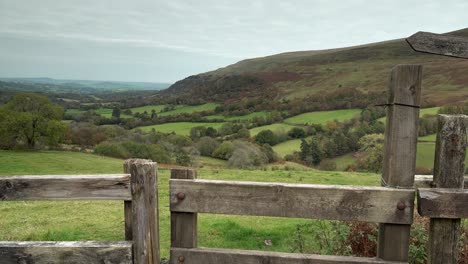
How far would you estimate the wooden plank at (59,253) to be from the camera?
13.0 feet

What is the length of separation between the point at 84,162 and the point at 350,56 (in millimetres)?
154531

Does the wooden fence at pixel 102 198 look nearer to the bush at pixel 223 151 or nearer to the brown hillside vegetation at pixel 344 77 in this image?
the bush at pixel 223 151

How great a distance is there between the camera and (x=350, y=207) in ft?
12.5

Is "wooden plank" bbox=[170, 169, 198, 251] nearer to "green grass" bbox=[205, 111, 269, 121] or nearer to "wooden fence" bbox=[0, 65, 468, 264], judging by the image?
"wooden fence" bbox=[0, 65, 468, 264]

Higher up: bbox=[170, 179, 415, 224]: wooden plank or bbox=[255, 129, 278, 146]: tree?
bbox=[170, 179, 415, 224]: wooden plank

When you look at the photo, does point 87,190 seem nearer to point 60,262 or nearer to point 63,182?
point 63,182

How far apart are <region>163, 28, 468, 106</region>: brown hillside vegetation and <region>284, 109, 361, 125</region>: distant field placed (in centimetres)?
1959

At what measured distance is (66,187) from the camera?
163 inches

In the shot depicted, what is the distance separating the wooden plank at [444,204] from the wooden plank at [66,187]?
2994mm

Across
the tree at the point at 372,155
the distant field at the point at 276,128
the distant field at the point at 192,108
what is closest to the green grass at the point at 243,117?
the distant field at the point at 192,108

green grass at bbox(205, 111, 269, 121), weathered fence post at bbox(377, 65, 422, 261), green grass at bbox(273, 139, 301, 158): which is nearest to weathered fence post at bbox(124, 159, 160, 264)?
weathered fence post at bbox(377, 65, 422, 261)

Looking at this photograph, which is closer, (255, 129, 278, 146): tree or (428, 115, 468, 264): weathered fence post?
(428, 115, 468, 264): weathered fence post

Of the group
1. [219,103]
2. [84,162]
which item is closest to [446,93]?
[219,103]

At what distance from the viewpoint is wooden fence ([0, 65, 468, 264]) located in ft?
12.3
